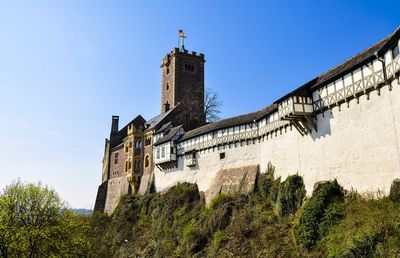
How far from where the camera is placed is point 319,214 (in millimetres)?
21594

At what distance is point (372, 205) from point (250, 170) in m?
14.5

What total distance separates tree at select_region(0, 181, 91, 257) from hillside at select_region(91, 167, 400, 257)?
9.66m

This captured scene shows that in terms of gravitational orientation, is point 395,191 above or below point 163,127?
below

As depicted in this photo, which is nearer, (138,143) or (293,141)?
(293,141)

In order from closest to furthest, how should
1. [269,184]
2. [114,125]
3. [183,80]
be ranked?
[269,184] < [114,125] < [183,80]

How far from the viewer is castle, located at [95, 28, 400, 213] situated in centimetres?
2039

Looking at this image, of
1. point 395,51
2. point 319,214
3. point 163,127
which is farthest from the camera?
point 163,127

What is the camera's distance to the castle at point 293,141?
20391 millimetres

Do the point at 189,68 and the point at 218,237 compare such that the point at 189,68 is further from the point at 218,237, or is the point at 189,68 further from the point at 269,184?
the point at 218,237

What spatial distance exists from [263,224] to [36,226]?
16043 mm

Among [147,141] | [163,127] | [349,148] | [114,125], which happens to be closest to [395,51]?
[349,148]

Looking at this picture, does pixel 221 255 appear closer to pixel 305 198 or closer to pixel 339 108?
pixel 305 198

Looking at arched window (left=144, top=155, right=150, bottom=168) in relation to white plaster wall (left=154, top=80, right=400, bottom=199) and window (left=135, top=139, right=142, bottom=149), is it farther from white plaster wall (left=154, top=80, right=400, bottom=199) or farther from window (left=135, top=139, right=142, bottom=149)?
white plaster wall (left=154, top=80, right=400, bottom=199)

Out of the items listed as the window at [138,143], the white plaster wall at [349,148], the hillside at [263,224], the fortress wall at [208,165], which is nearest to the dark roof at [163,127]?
the window at [138,143]
